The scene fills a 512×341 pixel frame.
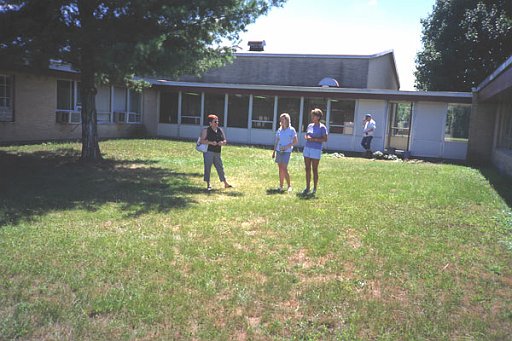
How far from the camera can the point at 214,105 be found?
25578mm

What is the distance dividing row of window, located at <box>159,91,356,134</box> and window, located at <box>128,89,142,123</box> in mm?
1496

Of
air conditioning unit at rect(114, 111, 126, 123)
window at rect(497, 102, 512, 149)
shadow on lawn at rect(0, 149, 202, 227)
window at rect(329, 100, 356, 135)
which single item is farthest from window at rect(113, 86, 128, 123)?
window at rect(497, 102, 512, 149)

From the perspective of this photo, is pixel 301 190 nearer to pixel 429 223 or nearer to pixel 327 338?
pixel 429 223

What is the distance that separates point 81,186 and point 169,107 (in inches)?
679

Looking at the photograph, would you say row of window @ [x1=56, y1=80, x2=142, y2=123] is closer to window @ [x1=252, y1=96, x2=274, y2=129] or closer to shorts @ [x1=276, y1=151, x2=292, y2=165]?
window @ [x1=252, y1=96, x2=274, y2=129]

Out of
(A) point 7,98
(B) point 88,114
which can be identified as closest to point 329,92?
(B) point 88,114

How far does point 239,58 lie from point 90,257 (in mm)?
25359

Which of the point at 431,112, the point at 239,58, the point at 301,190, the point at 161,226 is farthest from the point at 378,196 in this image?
the point at 239,58

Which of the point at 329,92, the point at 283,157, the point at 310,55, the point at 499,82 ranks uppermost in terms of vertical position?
the point at 310,55

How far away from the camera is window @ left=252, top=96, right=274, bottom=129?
24.6 metres

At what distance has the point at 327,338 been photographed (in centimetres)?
377

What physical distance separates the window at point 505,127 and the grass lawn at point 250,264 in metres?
7.75

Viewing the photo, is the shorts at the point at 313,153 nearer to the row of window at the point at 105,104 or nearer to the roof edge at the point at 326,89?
the roof edge at the point at 326,89

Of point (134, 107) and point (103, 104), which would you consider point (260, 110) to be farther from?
point (103, 104)
